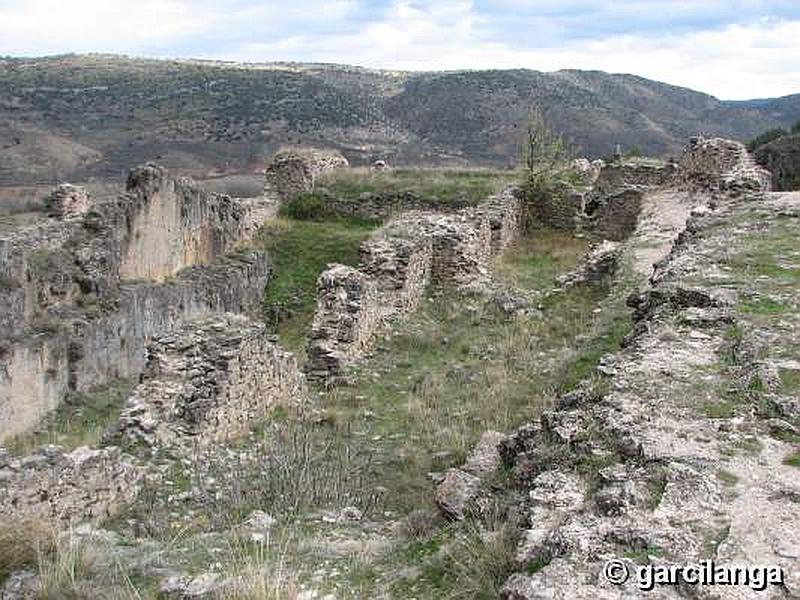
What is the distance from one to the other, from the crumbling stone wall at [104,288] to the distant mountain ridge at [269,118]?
3463 centimetres

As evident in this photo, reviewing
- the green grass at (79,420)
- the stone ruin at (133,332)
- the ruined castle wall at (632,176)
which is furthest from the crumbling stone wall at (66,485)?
the ruined castle wall at (632,176)

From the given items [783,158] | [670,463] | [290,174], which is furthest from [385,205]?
[783,158]

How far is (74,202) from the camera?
18875 millimetres

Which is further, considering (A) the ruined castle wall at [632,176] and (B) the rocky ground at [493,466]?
(A) the ruined castle wall at [632,176]

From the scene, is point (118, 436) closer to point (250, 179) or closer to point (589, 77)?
point (250, 179)

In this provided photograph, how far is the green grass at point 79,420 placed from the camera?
8.96 m

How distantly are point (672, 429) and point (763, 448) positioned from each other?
434 millimetres

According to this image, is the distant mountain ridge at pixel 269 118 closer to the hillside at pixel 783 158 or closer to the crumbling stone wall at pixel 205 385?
the hillside at pixel 783 158

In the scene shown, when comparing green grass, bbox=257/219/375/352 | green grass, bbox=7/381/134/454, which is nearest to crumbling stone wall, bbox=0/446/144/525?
green grass, bbox=7/381/134/454

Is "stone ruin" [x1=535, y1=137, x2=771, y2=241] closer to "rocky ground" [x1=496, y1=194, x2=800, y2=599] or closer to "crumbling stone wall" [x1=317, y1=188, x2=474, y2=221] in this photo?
"crumbling stone wall" [x1=317, y1=188, x2=474, y2=221]

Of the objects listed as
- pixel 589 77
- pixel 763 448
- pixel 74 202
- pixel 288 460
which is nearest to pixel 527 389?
pixel 288 460

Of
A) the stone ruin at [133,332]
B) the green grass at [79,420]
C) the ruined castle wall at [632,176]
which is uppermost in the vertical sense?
the ruined castle wall at [632,176]

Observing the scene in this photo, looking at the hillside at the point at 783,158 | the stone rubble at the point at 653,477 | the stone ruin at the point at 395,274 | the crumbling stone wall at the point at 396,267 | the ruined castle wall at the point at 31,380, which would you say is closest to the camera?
the stone rubble at the point at 653,477

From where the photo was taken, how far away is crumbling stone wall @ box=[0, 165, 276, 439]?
33.5 feet
